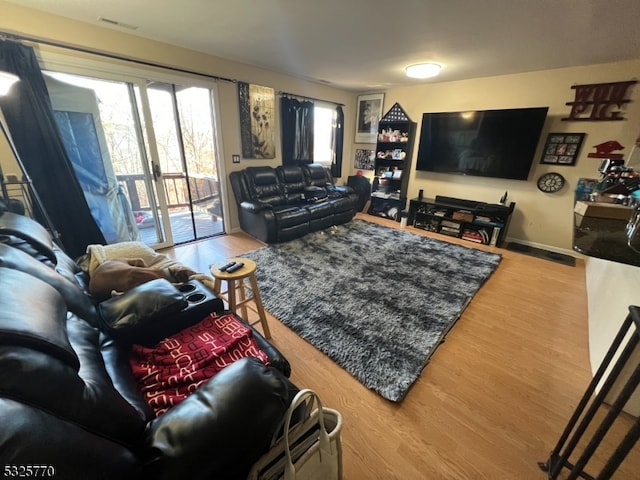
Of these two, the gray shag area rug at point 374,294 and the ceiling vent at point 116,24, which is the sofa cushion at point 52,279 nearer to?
the gray shag area rug at point 374,294

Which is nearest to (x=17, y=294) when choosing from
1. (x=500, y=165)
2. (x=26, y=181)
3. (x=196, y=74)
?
(x=26, y=181)

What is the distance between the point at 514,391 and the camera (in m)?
1.60

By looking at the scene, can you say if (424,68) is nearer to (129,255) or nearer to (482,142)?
(482,142)

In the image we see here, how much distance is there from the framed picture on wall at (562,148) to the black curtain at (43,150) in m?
5.57

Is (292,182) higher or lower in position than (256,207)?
higher

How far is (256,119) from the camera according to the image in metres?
3.87

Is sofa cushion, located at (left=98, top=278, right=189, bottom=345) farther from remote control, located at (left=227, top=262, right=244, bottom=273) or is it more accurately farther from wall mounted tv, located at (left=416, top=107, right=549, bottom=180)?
wall mounted tv, located at (left=416, top=107, right=549, bottom=180)

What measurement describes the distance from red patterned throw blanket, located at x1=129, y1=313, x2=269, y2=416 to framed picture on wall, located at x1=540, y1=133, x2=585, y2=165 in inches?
171

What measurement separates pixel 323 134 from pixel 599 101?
394cm

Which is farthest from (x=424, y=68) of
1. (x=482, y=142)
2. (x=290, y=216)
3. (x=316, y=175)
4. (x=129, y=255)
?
(x=129, y=255)

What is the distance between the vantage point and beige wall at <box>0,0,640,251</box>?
2.46 metres

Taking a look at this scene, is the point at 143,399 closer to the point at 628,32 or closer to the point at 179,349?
the point at 179,349

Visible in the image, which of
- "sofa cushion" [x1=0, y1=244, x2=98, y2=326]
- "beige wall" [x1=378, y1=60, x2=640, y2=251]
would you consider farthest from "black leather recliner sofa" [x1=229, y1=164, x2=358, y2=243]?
"sofa cushion" [x1=0, y1=244, x2=98, y2=326]

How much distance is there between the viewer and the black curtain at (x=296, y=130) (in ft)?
13.9
